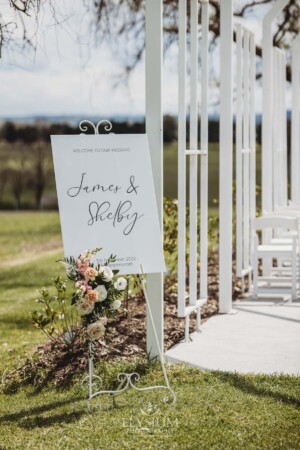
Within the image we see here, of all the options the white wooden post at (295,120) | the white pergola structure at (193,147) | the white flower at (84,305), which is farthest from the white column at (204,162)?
the white wooden post at (295,120)

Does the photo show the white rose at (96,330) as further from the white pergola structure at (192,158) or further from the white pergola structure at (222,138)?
the white pergola structure at (192,158)

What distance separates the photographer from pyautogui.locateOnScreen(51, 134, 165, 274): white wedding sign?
4930mm

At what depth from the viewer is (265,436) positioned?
434 cm

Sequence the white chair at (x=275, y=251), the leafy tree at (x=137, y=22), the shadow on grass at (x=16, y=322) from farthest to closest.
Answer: the leafy tree at (x=137, y=22) → the shadow on grass at (x=16, y=322) → the white chair at (x=275, y=251)

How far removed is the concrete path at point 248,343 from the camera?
5.66 meters

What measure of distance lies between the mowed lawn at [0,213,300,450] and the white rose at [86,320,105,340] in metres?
0.45

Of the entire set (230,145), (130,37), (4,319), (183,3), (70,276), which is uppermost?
(130,37)

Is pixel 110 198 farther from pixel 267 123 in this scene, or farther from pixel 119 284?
pixel 267 123

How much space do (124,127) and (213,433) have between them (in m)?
15.5

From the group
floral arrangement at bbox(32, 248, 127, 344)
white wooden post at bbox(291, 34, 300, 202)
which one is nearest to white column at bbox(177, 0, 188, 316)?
floral arrangement at bbox(32, 248, 127, 344)

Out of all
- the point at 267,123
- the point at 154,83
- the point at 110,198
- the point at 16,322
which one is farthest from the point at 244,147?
the point at 110,198

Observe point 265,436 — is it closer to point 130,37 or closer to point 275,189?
point 275,189

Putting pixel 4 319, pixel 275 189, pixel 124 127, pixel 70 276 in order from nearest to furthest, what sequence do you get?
pixel 70 276 → pixel 4 319 → pixel 275 189 → pixel 124 127

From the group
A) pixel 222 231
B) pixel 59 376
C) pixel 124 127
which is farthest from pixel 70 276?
pixel 124 127
